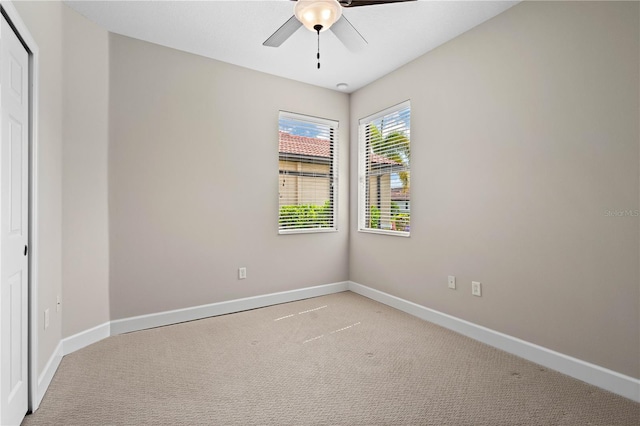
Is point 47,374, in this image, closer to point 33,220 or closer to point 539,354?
point 33,220

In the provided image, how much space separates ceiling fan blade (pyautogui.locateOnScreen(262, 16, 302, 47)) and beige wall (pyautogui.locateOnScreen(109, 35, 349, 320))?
4.32 ft

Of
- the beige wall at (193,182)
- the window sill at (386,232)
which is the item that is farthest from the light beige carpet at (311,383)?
the window sill at (386,232)

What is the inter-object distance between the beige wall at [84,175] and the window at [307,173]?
1.79 metres

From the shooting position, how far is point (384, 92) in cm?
379

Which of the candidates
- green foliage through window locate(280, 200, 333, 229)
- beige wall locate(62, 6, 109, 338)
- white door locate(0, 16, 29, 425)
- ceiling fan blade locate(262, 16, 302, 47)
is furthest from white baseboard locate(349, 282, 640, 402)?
white door locate(0, 16, 29, 425)

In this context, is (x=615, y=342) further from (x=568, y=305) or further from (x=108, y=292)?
(x=108, y=292)

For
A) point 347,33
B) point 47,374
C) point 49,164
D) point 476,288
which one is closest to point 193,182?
point 49,164

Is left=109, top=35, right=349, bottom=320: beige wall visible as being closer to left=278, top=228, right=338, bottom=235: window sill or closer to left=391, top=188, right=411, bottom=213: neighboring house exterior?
left=278, top=228, right=338, bottom=235: window sill

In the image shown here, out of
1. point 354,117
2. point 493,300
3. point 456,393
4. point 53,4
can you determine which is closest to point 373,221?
point 354,117

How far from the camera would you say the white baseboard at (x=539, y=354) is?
6.51ft

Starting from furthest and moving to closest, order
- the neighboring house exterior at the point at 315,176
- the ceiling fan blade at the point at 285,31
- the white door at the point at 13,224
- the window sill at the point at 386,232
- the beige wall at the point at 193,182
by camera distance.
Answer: the neighboring house exterior at the point at 315,176 → the window sill at the point at 386,232 → the beige wall at the point at 193,182 → the ceiling fan blade at the point at 285,31 → the white door at the point at 13,224

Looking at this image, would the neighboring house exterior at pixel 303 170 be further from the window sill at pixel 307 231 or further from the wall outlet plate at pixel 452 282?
the wall outlet plate at pixel 452 282

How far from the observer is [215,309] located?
11.2 ft

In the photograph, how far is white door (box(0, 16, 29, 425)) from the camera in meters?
1.55
